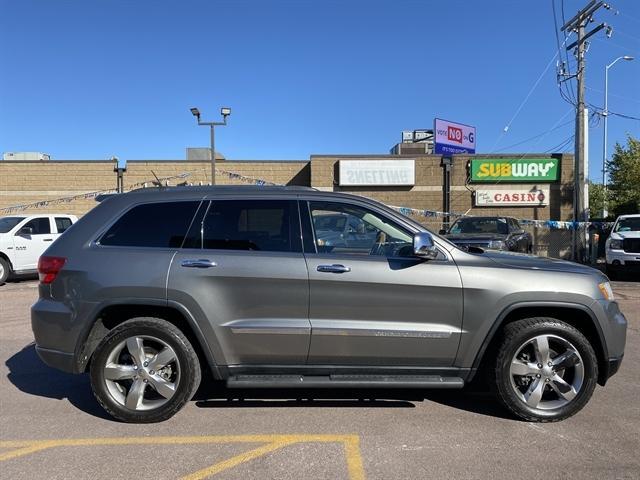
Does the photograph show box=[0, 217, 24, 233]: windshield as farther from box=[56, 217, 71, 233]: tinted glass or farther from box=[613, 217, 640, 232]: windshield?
box=[613, 217, 640, 232]: windshield

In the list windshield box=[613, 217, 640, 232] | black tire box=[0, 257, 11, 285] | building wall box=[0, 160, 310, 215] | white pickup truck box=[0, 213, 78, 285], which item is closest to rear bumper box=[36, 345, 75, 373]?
white pickup truck box=[0, 213, 78, 285]

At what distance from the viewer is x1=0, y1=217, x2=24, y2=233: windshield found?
13528 millimetres

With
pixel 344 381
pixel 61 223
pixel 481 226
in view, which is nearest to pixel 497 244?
pixel 481 226

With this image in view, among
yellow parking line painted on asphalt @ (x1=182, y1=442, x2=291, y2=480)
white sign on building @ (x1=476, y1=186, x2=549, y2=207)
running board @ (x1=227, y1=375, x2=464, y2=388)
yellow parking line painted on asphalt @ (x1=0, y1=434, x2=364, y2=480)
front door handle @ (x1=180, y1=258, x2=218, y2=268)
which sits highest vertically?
white sign on building @ (x1=476, y1=186, x2=549, y2=207)

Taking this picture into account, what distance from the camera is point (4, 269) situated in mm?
13164

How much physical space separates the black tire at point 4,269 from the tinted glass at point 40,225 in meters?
1.06

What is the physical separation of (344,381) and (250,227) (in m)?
1.46

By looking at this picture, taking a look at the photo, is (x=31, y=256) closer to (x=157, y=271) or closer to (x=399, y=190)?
(x=157, y=271)

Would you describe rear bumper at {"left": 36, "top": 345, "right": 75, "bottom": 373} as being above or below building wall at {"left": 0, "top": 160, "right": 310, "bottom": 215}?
below

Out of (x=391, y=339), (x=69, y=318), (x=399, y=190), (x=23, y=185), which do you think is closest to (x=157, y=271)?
(x=69, y=318)

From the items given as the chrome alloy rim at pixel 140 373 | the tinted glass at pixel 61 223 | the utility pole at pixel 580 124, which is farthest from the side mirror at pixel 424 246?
the utility pole at pixel 580 124

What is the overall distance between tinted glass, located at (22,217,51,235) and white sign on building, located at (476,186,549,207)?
58.1ft

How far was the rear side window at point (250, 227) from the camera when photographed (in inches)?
165

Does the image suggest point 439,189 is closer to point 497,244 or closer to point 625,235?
point 625,235
